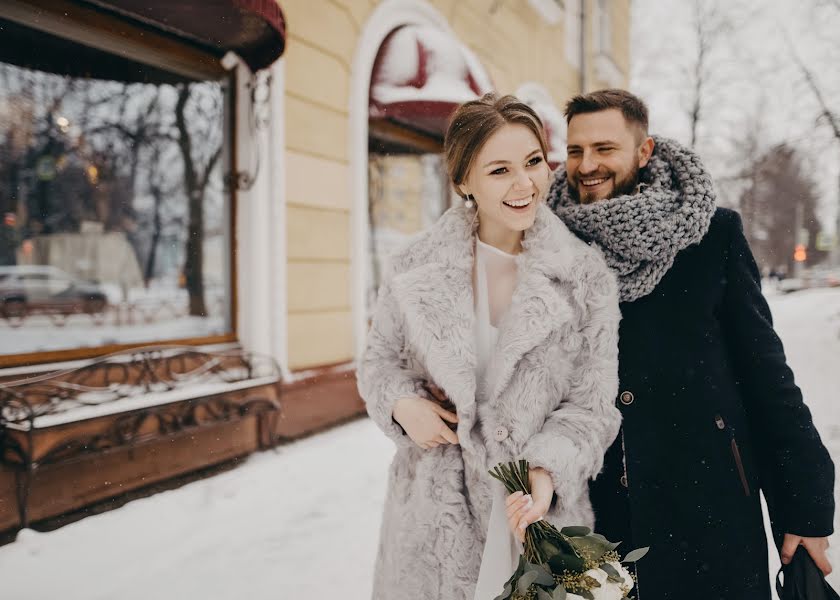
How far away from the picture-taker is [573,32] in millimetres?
10352

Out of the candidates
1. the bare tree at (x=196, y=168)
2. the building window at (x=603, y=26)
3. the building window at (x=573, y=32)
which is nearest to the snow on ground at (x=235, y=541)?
the bare tree at (x=196, y=168)

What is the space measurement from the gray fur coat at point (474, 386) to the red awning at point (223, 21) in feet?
8.13

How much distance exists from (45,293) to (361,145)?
2.82m

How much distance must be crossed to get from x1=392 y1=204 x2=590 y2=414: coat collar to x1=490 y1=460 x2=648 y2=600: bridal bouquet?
344 millimetres

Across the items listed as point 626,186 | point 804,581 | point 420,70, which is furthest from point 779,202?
point 804,581

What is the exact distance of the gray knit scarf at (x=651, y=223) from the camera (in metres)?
1.57

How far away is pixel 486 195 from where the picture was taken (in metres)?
1.52

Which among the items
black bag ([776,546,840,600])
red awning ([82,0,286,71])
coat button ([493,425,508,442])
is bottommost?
black bag ([776,546,840,600])

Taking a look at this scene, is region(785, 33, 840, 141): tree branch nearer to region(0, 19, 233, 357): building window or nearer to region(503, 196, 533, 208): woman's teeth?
region(0, 19, 233, 357): building window

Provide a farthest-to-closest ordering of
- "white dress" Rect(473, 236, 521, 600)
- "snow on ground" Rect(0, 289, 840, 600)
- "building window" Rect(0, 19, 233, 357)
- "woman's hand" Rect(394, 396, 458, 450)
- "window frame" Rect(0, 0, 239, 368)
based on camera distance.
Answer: "building window" Rect(0, 19, 233, 357) → "window frame" Rect(0, 0, 239, 368) → "snow on ground" Rect(0, 289, 840, 600) → "woman's hand" Rect(394, 396, 458, 450) → "white dress" Rect(473, 236, 521, 600)

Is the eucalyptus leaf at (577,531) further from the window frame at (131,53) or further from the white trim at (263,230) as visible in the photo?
the white trim at (263,230)

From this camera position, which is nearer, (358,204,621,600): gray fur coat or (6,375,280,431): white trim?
(358,204,621,600): gray fur coat

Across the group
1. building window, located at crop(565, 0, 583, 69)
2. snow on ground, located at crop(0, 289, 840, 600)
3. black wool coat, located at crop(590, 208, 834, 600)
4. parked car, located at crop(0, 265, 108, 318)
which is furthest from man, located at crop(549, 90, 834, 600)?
building window, located at crop(565, 0, 583, 69)

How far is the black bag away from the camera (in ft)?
5.05
